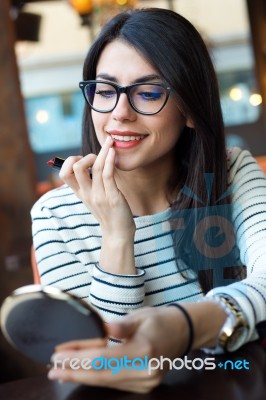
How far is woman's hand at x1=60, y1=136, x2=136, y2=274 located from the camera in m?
0.99

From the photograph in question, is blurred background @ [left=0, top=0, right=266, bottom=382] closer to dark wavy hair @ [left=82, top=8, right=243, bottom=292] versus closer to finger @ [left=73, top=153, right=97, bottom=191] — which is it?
dark wavy hair @ [left=82, top=8, right=243, bottom=292]

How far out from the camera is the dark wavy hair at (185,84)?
3.55 ft

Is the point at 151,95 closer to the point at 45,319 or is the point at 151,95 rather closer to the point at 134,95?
the point at 134,95

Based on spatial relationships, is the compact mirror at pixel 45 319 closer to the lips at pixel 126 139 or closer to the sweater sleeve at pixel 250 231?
the sweater sleeve at pixel 250 231

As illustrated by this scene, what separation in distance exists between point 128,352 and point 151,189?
687 millimetres

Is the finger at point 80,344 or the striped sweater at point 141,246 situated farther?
the striped sweater at point 141,246

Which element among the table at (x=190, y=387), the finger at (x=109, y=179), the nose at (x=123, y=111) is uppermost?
the nose at (x=123, y=111)

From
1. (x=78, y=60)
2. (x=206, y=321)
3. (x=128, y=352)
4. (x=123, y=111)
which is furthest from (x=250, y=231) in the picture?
(x=78, y=60)

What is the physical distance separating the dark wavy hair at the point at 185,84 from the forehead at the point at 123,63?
0.4 inches

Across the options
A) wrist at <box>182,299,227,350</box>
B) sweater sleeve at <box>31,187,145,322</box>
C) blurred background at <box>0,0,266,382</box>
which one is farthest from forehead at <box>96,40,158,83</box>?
blurred background at <box>0,0,266,382</box>

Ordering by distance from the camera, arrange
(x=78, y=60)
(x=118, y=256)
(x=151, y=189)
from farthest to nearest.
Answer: (x=78, y=60)
(x=151, y=189)
(x=118, y=256)

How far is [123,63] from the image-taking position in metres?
1.07

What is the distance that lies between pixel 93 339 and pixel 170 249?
0.63 m

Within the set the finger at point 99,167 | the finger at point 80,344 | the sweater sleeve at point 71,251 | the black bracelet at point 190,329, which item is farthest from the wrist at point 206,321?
the finger at point 99,167
